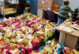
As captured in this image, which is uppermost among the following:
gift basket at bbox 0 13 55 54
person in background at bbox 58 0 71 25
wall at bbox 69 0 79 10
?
wall at bbox 69 0 79 10

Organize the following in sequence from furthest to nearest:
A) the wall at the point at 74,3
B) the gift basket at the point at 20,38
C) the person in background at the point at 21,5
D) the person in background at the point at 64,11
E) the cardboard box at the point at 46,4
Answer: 1. the person in background at the point at 21,5
2. the cardboard box at the point at 46,4
3. the wall at the point at 74,3
4. the person in background at the point at 64,11
5. the gift basket at the point at 20,38

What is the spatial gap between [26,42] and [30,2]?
1954 millimetres

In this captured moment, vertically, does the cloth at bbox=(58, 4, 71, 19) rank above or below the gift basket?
above

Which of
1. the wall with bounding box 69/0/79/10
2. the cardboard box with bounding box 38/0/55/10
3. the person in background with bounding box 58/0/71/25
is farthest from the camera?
the cardboard box with bounding box 38/0/55/10

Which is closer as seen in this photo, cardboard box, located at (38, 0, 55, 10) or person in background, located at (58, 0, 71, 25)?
person in background, located at (58, 0, 71, 25)

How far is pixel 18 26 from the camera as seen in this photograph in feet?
6.74

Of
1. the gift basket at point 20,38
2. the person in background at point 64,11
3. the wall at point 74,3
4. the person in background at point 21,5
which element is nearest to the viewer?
the gift basket at point 20,38

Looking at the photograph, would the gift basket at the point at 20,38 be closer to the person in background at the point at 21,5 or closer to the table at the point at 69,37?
the table at the point at 69,37

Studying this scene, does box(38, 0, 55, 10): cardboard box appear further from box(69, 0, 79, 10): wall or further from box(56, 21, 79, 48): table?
box(56, 21, 79, 48): table

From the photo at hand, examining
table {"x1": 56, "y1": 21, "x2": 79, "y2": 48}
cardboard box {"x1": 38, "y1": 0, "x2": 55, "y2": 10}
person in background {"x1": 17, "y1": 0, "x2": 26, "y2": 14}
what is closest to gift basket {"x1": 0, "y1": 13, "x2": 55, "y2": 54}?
table {"x1": 56, "y1": 21, "x2": 79, "y2": 48}

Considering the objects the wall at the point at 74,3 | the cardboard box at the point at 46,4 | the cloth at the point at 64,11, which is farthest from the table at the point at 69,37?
the cardboard box at the point at 46,4

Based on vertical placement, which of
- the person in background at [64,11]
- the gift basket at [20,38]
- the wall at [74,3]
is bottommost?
the gift basket at [20,38]

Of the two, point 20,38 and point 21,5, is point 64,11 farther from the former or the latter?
point 21,5

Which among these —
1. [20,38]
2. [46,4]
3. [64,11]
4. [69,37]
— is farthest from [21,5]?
[69,37]
